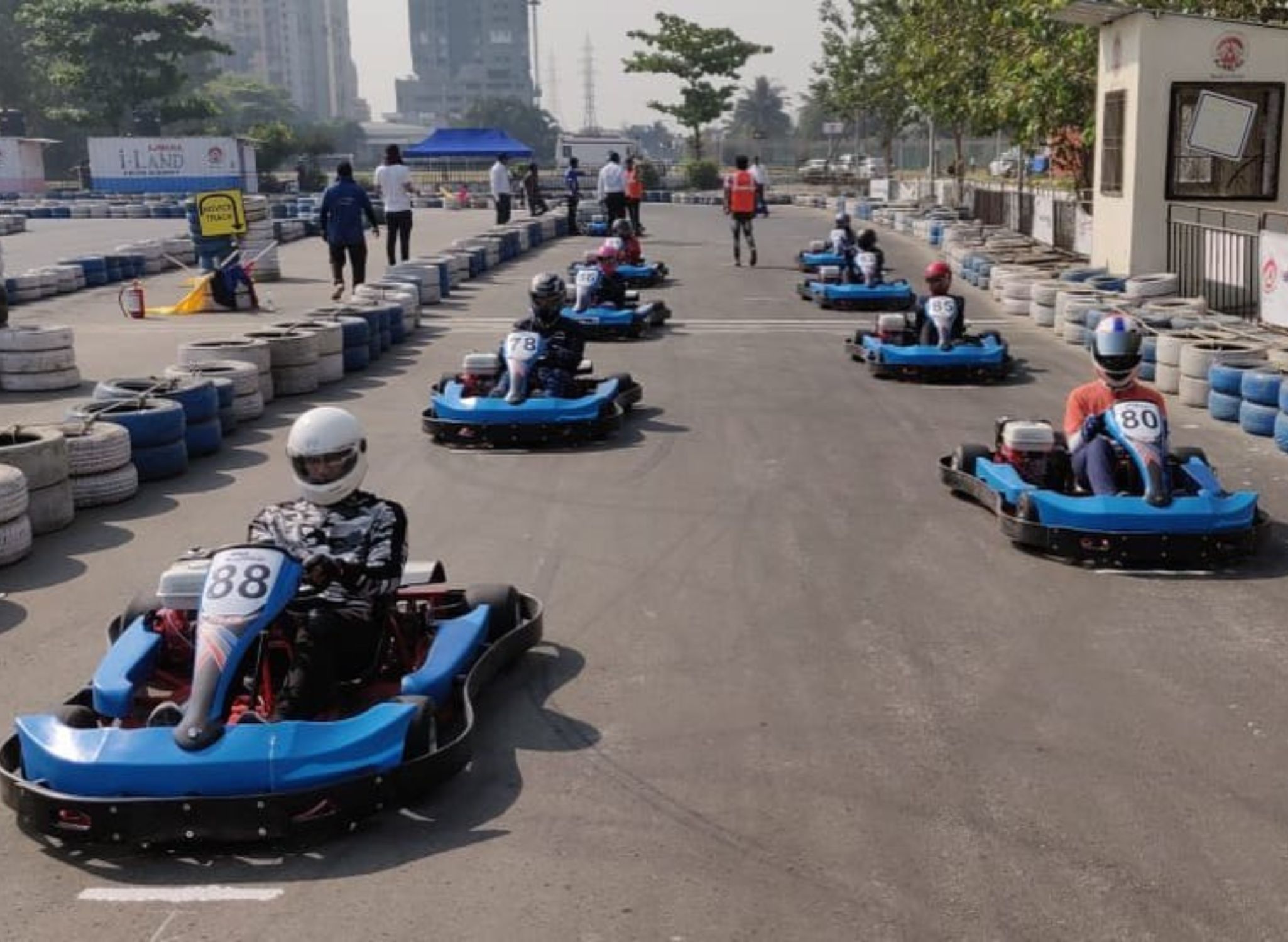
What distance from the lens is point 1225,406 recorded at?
34.9 ft

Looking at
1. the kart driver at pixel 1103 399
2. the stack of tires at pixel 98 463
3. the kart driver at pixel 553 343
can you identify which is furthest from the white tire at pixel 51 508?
the kart driver at pixel 1103 399

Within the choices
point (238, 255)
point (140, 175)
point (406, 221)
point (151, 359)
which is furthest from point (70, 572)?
point (140, 175)

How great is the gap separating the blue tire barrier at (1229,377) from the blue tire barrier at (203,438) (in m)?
6.94

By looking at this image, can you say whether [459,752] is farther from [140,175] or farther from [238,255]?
[140,175]

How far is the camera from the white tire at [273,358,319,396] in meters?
12.0

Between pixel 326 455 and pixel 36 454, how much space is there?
3.43m

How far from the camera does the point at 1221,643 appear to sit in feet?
19.6

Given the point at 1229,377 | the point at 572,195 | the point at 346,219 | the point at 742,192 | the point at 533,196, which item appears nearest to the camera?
the point at 1229,377

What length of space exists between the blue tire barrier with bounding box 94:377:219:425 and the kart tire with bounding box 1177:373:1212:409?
23.2 ft

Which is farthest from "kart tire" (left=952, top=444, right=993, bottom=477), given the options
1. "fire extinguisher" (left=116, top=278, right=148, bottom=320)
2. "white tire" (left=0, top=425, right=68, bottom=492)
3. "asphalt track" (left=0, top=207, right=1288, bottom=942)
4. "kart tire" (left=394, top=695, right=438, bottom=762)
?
"fire extinguisher" (left=116, top=278, right=148, bottom=320)

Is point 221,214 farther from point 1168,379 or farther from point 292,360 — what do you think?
point 1168,379

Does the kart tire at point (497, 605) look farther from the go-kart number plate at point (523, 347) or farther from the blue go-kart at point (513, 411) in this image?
the go-kart number plate at point (523, 347)

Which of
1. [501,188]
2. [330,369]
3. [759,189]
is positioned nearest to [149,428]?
[330,369]

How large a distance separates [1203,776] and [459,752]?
7.58 feet
